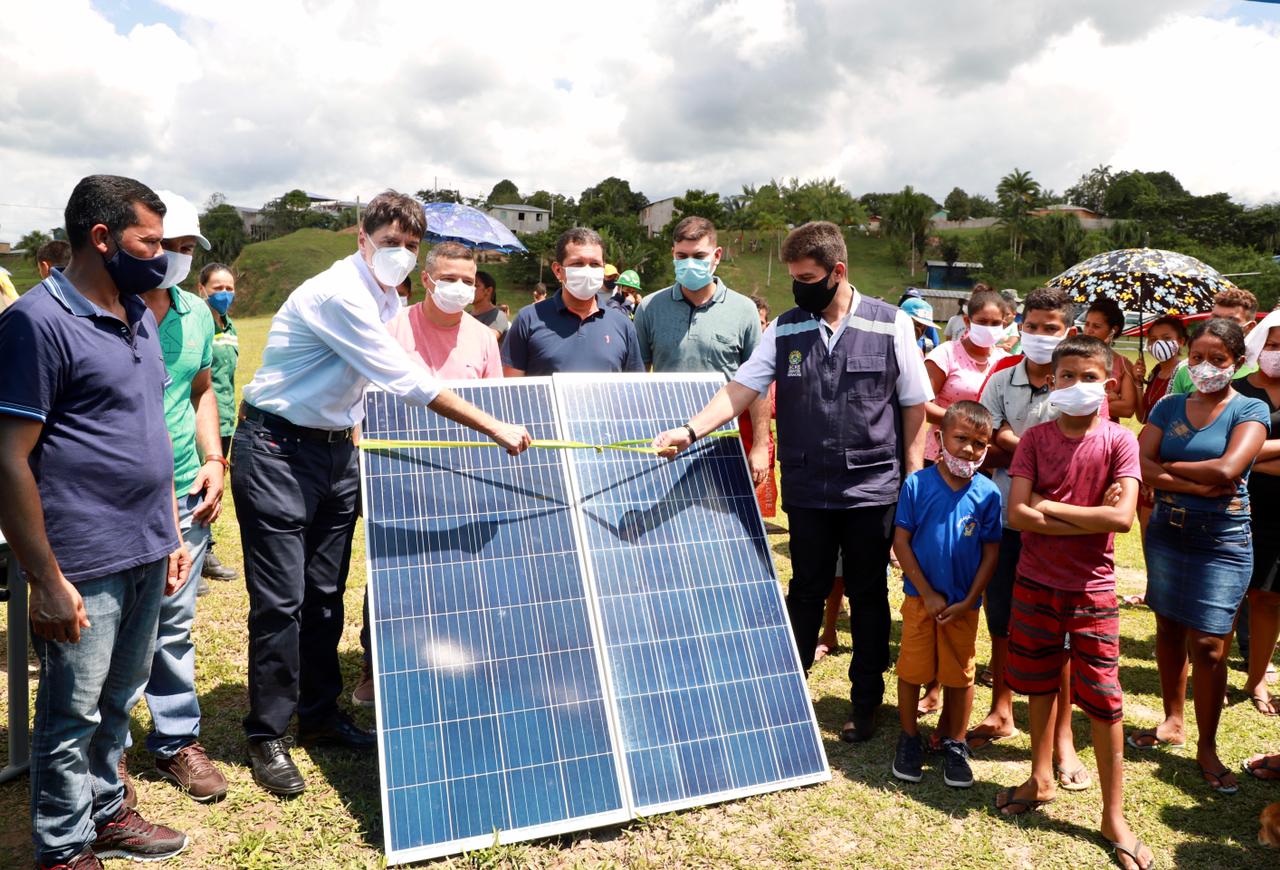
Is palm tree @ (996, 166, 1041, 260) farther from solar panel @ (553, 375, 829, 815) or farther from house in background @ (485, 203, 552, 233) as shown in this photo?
solar panel @ (553, 375, 829, 815)

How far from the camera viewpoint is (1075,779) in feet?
13.4

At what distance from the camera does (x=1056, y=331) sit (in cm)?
455

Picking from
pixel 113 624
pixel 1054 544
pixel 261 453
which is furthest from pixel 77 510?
pixel 1054 544

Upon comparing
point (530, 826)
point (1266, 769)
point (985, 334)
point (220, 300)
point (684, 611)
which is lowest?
point (1266, 769)

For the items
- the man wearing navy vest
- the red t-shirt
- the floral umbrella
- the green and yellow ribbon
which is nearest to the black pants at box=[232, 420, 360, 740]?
the green and yellow ribbon

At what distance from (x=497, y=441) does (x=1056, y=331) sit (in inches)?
120

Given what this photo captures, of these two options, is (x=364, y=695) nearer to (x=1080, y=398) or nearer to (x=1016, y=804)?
(x=1016, y=804)

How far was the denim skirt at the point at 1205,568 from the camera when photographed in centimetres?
416

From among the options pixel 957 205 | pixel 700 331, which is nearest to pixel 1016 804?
pixel 700 331

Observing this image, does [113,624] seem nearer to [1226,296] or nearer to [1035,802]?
[1035,802]

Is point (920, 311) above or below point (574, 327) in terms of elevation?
above

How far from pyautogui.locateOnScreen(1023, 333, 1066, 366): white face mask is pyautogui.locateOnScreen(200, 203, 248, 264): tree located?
88581mm

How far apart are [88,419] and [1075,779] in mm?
4488

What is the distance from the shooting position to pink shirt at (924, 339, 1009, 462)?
5.32 metres
